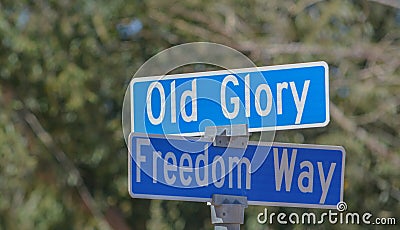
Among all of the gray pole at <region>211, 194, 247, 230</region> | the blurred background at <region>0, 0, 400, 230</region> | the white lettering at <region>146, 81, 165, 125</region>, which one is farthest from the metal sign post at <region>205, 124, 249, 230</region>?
the blurred background at <region>0, 0, 400, 230</region>

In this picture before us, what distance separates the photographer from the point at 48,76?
5129mm

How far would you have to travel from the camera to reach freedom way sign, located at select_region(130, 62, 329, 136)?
2.01m

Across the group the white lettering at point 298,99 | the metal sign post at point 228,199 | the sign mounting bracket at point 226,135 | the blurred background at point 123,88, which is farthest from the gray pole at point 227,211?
the blurred background at point 123,88

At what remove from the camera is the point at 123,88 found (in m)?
5.25

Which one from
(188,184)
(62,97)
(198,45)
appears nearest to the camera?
(188,184)

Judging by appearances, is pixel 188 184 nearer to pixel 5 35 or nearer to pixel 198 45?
pixel 198 45

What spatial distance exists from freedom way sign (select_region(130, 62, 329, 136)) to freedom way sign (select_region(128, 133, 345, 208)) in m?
0.05

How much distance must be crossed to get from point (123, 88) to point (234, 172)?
128 inches

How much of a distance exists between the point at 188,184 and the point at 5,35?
329 centimetres

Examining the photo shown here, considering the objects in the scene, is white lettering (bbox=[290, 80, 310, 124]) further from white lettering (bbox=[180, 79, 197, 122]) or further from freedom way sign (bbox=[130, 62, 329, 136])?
white lettering (bbox=[180, 79, 197, 122])

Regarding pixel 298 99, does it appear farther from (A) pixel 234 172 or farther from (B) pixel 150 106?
(B) pixel 150 106

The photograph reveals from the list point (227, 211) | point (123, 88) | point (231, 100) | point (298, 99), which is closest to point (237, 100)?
point (231, 100)

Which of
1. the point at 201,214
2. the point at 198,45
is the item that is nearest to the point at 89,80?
the point at 201,214

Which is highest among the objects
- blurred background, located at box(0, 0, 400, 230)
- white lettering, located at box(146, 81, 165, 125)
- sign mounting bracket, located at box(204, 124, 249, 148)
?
white lettering, located at box(146, 81, 165, 125)
